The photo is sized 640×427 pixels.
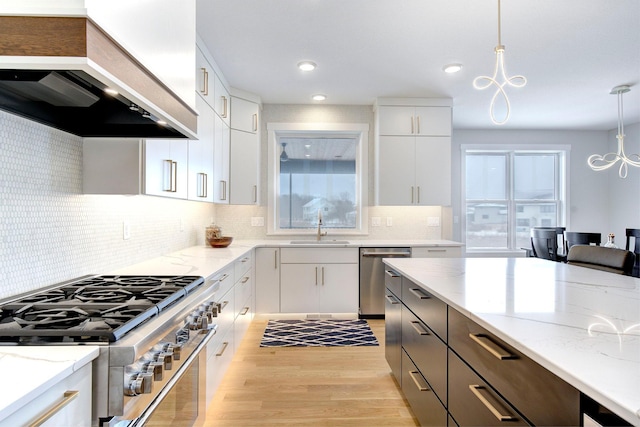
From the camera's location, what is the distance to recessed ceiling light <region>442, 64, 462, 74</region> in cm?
326

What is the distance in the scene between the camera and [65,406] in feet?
2.49

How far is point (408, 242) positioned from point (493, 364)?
3.13m

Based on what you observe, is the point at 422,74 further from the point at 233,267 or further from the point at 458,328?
the point at 458,328

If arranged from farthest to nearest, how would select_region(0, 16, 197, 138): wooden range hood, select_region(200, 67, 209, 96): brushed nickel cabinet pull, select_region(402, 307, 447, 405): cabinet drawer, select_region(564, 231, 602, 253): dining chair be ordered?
select_region(564, 231, 602, 253): dining chair
select_region(200, 67, 209, 96): brushed nickel cabinet pull
select_region(402, 307, 447, 405): cabinet drawer
select_region(0, 16, 197, 138): wooden range hood

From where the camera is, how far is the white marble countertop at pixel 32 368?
2.09 feet

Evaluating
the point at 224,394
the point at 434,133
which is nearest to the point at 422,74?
the point at 434,133

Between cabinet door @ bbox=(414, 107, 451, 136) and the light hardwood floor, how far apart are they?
8.26 ft

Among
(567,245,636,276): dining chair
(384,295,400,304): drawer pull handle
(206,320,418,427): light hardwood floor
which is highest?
(567,245,636,276): dining chair

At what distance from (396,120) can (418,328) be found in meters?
2.93

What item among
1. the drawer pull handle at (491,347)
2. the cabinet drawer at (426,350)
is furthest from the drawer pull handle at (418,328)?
the drawer pull handle at (491,347)

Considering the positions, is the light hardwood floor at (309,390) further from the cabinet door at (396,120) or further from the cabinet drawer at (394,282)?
the cabinet door at (396,120)

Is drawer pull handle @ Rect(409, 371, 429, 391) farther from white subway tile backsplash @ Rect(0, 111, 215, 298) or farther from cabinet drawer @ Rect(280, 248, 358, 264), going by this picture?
cabinet drawer @ Rect(280, 248, 358, 264)

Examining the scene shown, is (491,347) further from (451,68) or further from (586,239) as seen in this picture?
(586,239)

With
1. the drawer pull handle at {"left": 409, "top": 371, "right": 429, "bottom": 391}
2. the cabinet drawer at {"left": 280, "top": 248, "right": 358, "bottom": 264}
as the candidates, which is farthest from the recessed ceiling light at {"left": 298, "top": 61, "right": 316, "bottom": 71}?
the drawer pull handle at {"left": 409, "top": 371, "right": 429, "bottom": 391}
